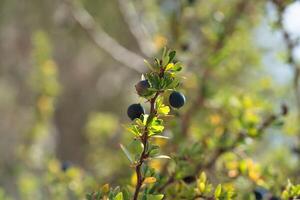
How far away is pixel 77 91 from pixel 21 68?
0.96 meters

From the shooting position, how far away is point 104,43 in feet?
9.32

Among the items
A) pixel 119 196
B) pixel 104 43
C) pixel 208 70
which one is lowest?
pixel 119 196

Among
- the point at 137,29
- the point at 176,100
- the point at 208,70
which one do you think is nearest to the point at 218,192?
the point at 176,100

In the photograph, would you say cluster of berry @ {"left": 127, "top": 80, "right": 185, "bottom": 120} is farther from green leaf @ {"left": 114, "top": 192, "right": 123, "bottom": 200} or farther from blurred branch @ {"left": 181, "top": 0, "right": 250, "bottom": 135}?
blurred branch @ {"left": 181, "top": 0, "right": 250, "bottom": 135}

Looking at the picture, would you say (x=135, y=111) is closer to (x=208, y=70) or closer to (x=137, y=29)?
(x=208, y=70)

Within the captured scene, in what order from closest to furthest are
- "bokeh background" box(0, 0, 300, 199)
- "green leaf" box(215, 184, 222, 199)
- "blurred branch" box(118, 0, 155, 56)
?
"green leaf" box(215, 184, 222, 199)
"bokeh background" box(0, 0, 300, 199)
"blurred branch" box(118, 0, 155, 56)

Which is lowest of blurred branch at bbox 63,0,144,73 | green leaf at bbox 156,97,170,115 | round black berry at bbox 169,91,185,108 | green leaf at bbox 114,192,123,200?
green leaf at bbox 114,192,123,200

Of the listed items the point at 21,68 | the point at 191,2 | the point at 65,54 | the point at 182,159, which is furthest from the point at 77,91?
the point at 182,159

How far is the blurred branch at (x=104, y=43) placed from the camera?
2617 mm

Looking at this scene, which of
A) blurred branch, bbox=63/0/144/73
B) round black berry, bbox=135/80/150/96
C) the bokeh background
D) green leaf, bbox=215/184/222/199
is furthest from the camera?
blurred branch, bbox=63/0/144/73

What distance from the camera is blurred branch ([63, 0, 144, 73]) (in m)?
2.62

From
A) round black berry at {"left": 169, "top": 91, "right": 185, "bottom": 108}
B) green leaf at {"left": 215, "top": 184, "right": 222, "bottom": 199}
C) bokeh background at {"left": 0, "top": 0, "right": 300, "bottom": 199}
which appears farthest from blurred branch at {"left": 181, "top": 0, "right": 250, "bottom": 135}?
round black berry at {"left": 169, "top": 91, "right": 185, "bottom": 108}

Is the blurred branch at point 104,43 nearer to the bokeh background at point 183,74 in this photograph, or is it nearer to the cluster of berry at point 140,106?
the bokeh background at point 183,74

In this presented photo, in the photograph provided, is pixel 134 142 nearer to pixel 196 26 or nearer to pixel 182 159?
pixel 182 159
